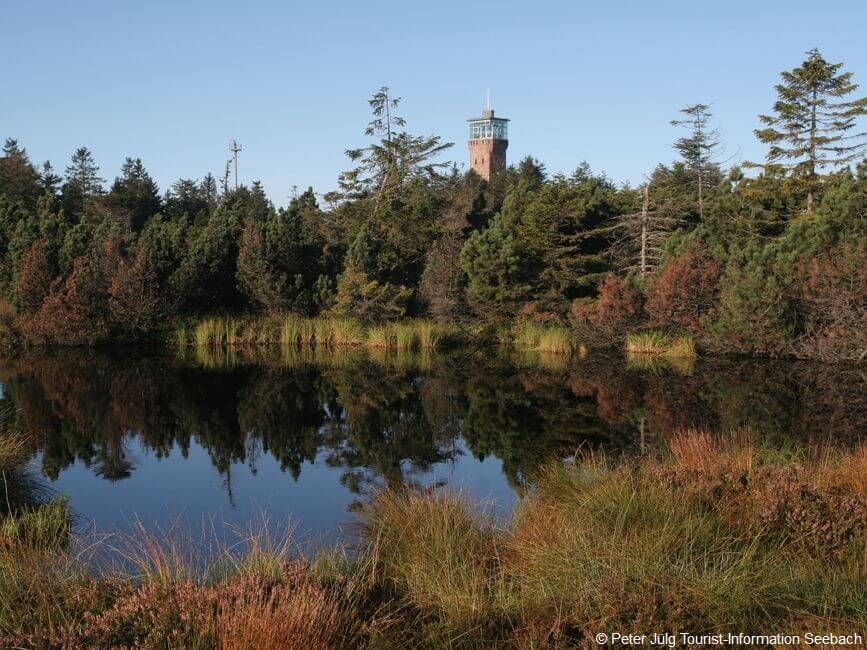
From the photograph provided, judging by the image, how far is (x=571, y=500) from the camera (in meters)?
6.20


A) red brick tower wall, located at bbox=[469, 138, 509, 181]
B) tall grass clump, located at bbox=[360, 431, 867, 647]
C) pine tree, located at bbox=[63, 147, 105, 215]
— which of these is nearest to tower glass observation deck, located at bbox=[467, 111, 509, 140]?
red brick tower wall, located at bbox=[469, 138, 509, 181]

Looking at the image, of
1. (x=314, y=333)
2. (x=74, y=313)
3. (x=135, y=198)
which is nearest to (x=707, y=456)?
(x=314, y=333)

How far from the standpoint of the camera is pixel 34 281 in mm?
22328

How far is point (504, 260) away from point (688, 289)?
5.66m

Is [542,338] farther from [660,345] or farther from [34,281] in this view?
[34,281]

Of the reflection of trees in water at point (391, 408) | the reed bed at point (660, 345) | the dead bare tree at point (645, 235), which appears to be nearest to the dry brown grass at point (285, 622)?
the reflection of trees in water at point (391, 408)

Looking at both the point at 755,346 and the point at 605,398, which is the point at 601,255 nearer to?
the point at 755,346

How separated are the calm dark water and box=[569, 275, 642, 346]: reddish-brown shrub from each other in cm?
247

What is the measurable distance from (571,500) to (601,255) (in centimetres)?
2057

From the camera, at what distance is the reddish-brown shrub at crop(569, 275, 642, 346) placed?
22.4m

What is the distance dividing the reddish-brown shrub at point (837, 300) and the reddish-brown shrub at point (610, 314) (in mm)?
4421

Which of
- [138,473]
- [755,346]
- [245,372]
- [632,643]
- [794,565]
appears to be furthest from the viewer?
[755,346]

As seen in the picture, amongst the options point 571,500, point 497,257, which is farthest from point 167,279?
point 571,500

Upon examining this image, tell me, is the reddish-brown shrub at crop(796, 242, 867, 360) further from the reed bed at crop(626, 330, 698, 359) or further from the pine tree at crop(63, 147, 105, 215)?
the pine tree at crop(63, 147, 105, 215)
